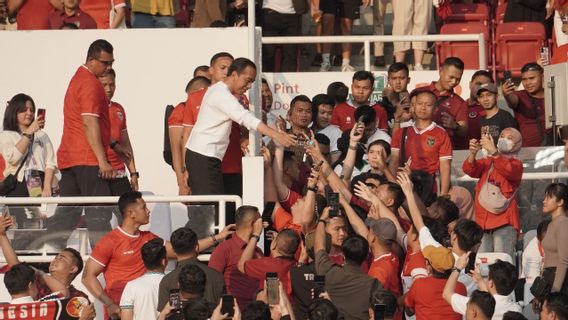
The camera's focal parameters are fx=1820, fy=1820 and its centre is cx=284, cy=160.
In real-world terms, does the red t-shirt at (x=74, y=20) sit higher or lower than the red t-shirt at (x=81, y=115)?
higher

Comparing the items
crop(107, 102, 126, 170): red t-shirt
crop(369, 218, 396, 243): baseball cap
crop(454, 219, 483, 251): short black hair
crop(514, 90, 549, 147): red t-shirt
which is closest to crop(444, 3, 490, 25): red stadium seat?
crop(514, 90, 549, 147): red t-shirt

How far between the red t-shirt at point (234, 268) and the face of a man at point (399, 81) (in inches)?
166

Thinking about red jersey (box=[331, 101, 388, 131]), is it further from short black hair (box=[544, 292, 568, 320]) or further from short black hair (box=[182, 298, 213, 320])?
short black hair (box=[182, 298, 213, 320])

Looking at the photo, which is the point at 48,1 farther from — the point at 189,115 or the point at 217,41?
the point at 189,115

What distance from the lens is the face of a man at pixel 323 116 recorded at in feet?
61.7

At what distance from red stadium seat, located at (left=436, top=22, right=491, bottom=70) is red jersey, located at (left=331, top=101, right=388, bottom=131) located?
3288mm

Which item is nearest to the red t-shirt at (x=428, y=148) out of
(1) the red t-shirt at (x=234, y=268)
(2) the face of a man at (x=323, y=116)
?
(2) the face of a man at (x=323, y=116)

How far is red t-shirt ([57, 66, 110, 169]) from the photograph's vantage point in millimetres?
16516

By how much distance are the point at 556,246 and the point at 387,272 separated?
1.51 m

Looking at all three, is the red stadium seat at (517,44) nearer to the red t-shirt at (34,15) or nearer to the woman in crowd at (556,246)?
the red t-shirt at (34,15)

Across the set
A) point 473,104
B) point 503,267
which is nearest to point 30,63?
point 473,104

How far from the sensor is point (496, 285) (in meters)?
14.3

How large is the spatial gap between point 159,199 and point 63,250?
981mm

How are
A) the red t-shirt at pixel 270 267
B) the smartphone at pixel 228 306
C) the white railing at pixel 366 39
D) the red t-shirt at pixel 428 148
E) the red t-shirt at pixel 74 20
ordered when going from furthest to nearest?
the white railing at pixel 366 39, the red t-shirt at pixel 74 20, the red t-shirt at pixel 428 148, the red t-shirt at pixel 270 267, the smartphone at pixel 228 306
